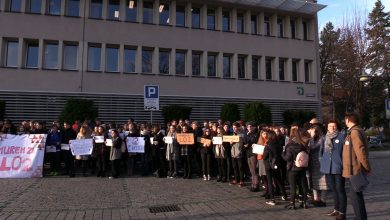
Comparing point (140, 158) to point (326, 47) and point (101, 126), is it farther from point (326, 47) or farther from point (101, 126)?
point (326, 47)

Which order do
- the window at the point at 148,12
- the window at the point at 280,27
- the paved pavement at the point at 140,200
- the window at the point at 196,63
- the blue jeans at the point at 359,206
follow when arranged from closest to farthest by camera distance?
1. the blue jeans at the point at 359,206
2. the paved pavement at the point at 140,200
3. the window at the point at 148,12
4. the window at the point at 196,63
5. the window at the point at 280,27

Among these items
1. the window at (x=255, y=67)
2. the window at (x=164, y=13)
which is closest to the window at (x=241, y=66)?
the window at (x=255, y=67)

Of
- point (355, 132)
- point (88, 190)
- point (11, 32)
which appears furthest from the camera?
point (11, 32)

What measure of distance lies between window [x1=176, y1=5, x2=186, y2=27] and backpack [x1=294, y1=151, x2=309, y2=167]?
20969mm

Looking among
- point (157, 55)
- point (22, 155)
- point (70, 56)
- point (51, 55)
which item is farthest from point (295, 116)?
point (22, 155)

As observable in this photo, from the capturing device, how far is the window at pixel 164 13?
1087 inches

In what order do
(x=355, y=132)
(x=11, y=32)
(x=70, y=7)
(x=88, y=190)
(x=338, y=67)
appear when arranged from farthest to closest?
(x=338, y=67) < (x=70, y=7) < (x=11, y=32) < (x=88, y=190) < (x=355, y=132)

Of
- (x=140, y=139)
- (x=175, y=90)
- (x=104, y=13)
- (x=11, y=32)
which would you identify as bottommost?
(x=140, y=139)

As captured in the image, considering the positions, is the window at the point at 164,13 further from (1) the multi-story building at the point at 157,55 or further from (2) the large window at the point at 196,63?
(2) the large window at the point at 196,63

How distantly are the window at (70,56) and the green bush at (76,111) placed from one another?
3837mm

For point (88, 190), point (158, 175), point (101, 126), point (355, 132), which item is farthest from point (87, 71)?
point (355, 132)

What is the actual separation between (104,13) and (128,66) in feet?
12.6

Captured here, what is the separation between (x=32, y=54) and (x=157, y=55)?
809 centimetres

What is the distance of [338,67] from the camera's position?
42.7 meters
